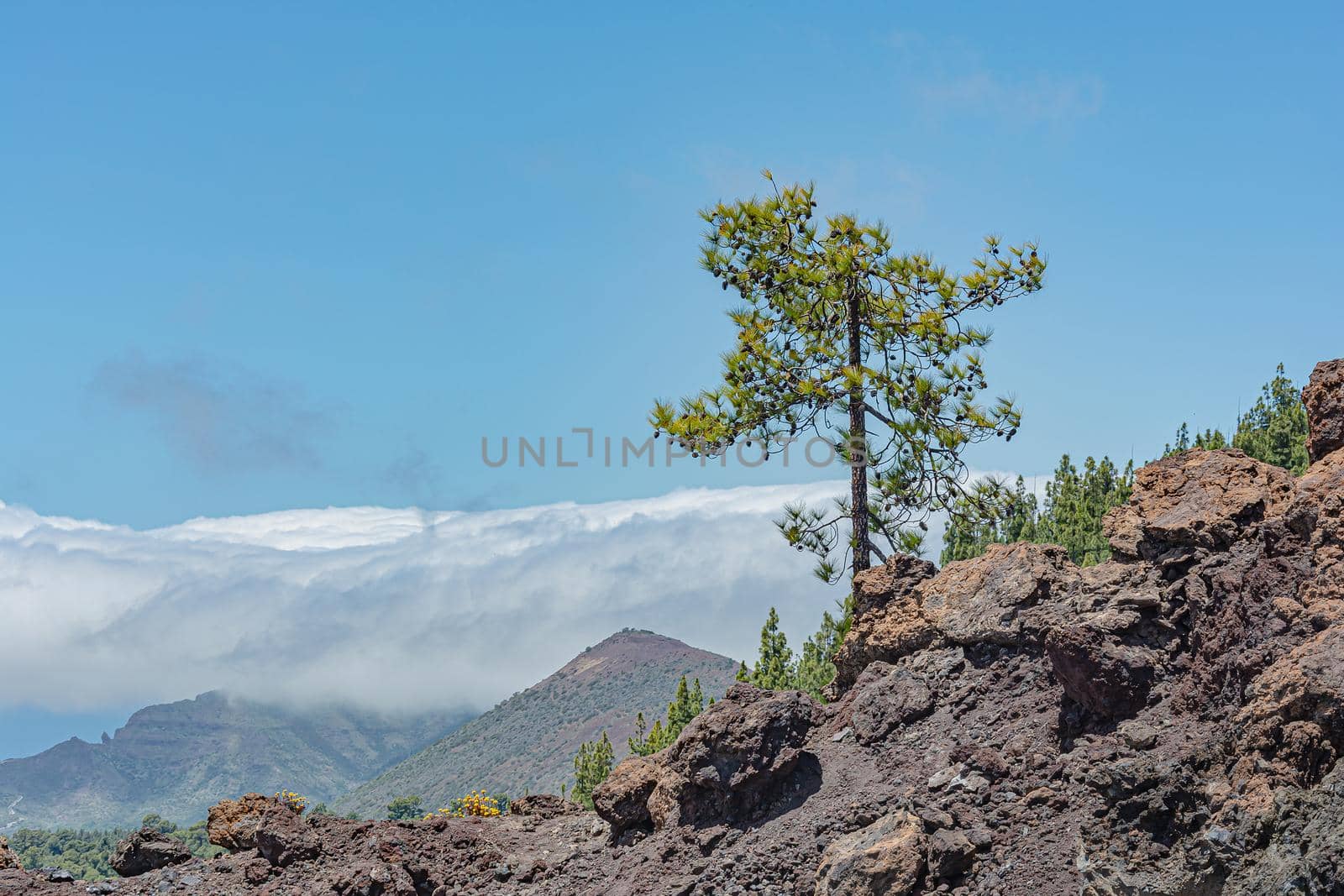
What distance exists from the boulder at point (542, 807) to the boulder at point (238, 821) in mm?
3120

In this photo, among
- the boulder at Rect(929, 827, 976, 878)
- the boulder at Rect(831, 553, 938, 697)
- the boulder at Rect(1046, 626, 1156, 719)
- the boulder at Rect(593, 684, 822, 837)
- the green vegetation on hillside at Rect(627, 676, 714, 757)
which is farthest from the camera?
the green vegetation on hillside at Rect(627, 676, 714, 757)

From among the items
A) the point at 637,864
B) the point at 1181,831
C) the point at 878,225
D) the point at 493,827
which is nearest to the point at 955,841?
the point at 1181,831

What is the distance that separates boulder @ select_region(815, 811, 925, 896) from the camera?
10.1 meters

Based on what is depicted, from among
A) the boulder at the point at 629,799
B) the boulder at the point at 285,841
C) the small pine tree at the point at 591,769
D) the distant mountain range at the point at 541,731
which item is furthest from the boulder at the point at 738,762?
the distant mountain range at the point at 541,731

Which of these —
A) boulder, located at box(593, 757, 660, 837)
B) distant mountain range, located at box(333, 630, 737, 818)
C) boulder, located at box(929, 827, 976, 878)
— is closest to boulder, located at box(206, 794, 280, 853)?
boulder, located at box(593, 757, 660, 837)

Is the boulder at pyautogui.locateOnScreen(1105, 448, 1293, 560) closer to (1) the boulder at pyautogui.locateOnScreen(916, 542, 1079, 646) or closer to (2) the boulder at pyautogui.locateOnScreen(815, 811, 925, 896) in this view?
(1) the boulder at pyautogui.locateOnScreen(916, 542, 1079, 646)

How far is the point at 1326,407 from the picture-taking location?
37.2 ft

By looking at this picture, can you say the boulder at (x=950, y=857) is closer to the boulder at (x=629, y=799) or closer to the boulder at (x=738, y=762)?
the boulder at (x=738, y=762)

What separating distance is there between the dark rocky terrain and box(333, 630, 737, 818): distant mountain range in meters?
Result: 119

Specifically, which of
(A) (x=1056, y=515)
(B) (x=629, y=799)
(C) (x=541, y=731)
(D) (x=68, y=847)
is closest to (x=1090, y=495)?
(A) (x=1056, y=515)

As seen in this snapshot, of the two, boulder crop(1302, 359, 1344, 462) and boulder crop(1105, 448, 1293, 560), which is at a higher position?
boulder crop(1302, 359, 1344, 462)

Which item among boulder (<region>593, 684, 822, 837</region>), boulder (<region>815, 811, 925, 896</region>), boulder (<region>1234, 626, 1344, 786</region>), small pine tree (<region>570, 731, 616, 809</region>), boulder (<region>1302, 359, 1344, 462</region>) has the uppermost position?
boulder (<region>1302, 359, 1344, 462</region>)

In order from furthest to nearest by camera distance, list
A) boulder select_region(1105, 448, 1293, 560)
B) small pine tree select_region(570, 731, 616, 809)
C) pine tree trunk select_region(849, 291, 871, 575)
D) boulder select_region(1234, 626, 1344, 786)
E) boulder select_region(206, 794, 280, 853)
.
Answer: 1. small pine tree select_region(570, 731, 616, 809)
2. pine tree trunk select_region(849, 291, 871, 575)
3. boulder select_region(206, 794, 280, 853)
4. boulder select_region(1105, 448, 1293, 560)
5. boulder select_region(1234, 626, 1344, 786)

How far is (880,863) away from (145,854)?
961cm
